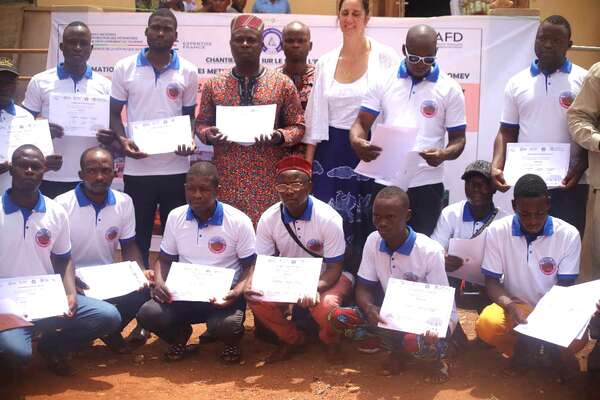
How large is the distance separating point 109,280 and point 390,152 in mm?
2149

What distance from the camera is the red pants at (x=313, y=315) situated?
5.09m

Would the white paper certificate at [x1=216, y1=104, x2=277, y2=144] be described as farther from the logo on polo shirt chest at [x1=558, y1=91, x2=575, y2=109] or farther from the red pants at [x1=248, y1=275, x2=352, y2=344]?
the logo on polo shirt chest at [x1=558, y1=91, x2=575, y2=109]

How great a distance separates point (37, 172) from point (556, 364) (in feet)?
11.8

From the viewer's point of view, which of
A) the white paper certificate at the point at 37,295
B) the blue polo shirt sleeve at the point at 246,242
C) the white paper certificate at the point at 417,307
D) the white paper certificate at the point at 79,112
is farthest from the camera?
the white paper certificate at the point at 79,112

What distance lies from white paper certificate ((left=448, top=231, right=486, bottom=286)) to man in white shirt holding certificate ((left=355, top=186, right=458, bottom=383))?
0.38 metres

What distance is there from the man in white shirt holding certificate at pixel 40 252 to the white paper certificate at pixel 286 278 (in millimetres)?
1043

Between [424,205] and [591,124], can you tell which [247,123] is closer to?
[424,205]

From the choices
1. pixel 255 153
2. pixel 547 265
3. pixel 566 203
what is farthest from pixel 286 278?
Result: pixel 566 203

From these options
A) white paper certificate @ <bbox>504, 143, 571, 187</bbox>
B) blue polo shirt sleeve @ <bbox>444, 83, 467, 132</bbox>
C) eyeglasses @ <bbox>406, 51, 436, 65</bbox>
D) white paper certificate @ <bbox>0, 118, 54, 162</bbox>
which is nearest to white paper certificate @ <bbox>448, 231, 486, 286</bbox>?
white paper certificate @ <bbox>504, 143, 571, 187</bbox>

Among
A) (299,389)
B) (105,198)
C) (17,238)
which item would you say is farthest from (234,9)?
(299,389)

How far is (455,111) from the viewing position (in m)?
5.29

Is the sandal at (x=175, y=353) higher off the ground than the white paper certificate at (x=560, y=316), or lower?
lower

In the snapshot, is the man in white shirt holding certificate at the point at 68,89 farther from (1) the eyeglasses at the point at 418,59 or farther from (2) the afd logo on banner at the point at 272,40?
(1) the eyeglasses at the point at 418,59

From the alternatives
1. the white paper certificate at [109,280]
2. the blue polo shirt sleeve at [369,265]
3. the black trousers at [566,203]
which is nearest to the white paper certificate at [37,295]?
the white paper certificate at [109,280]
